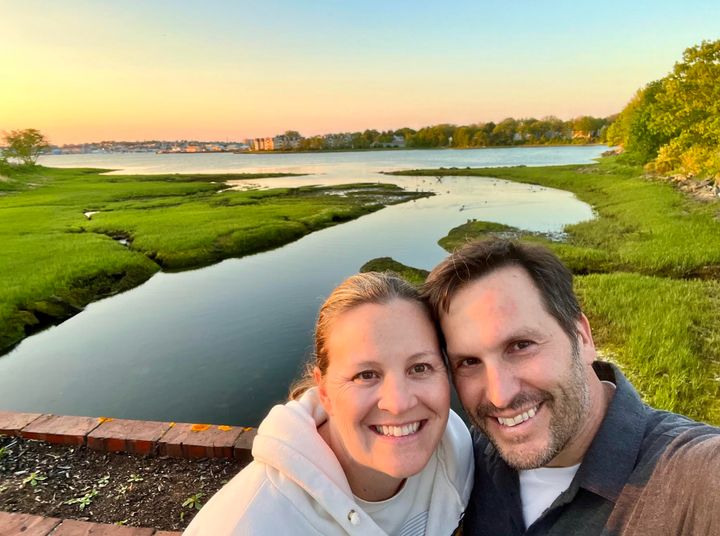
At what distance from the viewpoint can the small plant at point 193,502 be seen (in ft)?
15.0

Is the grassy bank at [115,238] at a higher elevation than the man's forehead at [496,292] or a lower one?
lower

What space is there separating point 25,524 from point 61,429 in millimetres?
1728

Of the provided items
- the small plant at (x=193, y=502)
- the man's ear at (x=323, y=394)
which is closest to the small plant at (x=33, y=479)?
the small plant at (x=193, y=502)

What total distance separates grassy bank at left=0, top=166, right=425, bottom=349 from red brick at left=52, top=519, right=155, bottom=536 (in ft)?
32.5

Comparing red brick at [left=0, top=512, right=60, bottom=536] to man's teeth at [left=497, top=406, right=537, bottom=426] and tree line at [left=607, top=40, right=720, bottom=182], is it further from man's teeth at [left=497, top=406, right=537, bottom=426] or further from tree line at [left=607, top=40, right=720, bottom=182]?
tree line at [left=607, top=40, right=720, bottom=182]

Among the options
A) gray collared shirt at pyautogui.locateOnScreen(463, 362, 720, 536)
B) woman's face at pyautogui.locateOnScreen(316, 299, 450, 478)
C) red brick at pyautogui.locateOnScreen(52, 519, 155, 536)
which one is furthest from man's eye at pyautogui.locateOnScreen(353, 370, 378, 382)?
red brick at pyautogui.locateOnScreen(52, 519, 155, 536)

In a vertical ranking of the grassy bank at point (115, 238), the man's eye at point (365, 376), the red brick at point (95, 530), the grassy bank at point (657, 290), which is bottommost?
the grassy bank at point (115, 238)

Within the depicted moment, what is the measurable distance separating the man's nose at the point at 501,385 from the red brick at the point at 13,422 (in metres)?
6.43

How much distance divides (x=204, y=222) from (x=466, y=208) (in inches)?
697

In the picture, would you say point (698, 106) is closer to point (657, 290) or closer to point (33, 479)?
point (657, 290)

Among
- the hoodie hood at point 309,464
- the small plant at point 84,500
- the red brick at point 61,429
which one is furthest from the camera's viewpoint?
the red brick at point 61,429

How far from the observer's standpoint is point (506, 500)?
7.27 ft

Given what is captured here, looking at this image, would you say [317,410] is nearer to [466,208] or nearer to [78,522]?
[78,522]

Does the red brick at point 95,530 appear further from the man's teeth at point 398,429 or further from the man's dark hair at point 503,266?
the man's dark hair at point 503,266
